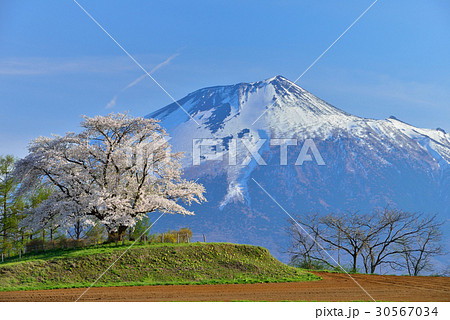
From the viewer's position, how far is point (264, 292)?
2469cm

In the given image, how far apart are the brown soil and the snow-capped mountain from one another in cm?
13373

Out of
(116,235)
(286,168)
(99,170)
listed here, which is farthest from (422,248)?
(286,168)

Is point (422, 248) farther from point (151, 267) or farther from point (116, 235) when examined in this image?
point (116, 235)

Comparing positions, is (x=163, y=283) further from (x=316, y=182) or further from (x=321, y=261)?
(x=316, y=182)

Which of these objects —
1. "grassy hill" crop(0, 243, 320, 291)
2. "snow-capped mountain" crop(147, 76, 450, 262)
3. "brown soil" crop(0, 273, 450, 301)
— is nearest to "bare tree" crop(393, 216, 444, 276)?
"brown soil" crop(0, 273, 450, 301)

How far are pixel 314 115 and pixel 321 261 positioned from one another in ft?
492

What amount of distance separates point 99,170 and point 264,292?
1619cm

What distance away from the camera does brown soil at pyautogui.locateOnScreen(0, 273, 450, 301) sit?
75.9ft

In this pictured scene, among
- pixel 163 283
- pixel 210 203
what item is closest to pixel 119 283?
pixel 163 283

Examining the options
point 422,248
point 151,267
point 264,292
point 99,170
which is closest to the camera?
point 264,292

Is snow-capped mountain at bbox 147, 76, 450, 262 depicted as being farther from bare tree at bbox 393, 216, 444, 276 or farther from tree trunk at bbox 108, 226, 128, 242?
tree trunk at bbox 108, 226, 128, 242

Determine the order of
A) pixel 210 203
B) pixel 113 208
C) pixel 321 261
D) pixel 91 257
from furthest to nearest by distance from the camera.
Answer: pixel 210 203 < pixel 321 261 < pixel 113 208 < pixel 91 257

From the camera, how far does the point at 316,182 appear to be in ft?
610

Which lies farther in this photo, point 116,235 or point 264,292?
point 116,235
